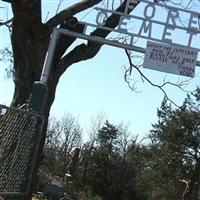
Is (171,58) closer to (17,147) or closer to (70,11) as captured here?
(70,11)

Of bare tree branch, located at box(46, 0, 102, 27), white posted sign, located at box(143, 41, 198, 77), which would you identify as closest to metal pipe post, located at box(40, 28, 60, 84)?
bare tree branch, located at box(46, 0, 102, 27)

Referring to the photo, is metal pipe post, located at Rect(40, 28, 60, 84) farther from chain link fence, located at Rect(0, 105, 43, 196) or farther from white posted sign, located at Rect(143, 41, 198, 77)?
white posted sign, located at Rect(143, 41, 198, 77)

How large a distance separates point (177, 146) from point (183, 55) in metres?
39.0

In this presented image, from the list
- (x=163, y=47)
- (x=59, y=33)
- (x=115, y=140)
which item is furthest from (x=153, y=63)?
(x=115, y=140)

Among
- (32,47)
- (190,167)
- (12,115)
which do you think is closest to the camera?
(12,115)

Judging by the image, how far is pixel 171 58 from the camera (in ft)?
35.7

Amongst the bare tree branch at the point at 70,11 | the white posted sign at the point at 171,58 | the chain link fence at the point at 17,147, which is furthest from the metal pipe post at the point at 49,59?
the white posted sign at the point at 171,58

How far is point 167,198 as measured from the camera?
4962cm

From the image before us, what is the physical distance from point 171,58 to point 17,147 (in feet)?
11.4

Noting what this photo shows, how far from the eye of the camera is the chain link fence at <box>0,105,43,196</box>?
863 centimetres

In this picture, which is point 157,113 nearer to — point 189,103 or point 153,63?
point 189,103

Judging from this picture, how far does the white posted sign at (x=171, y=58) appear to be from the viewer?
425 inches

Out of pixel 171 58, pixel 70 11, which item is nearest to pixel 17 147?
pixel 171 58

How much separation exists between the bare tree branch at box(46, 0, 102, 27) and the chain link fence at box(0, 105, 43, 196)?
343 centimetres
